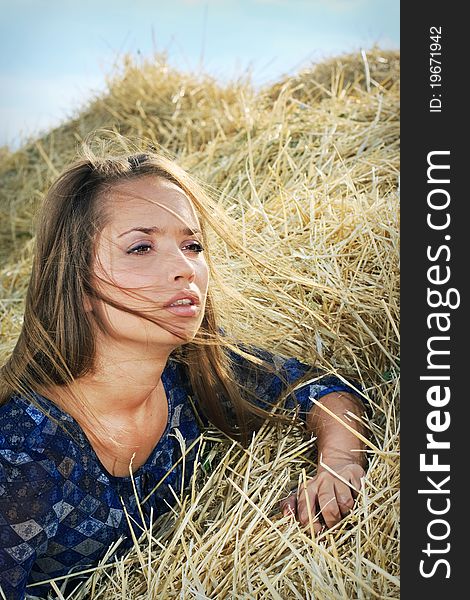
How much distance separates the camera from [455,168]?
137 cm

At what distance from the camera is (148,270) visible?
58.1 inches

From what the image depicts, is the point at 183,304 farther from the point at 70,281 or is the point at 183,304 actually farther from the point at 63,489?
the point at 63,489

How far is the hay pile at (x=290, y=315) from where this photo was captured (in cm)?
146

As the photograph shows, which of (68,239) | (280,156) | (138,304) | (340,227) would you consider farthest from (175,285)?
(280,156)

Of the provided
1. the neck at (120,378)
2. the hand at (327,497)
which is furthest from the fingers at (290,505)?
the neck at (120,378)

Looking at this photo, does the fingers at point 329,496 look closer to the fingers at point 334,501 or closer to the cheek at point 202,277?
the fingers at point 334,501

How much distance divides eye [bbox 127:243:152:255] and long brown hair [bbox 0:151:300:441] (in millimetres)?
90

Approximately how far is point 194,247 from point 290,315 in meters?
0.56

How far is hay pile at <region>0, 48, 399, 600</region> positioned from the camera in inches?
57.4

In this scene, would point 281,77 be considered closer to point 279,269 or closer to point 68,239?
point 279,269

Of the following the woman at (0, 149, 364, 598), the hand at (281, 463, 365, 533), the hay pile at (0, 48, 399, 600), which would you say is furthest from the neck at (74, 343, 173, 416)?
the hand at (281, 463, 365, 533)

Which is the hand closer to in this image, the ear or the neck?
Result: the neck

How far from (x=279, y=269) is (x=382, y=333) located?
35cm

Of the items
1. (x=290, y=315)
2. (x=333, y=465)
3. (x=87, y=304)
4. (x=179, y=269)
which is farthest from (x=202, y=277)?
(x=290, y=315)
